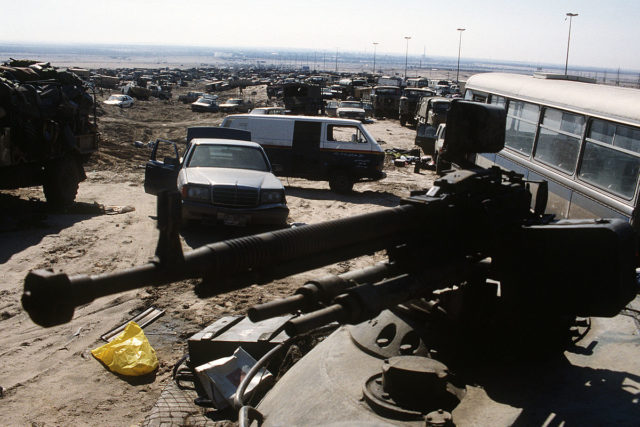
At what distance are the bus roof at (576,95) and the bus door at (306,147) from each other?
5.65 metres

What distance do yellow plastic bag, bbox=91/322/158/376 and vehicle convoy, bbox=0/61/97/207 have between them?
7.19 m

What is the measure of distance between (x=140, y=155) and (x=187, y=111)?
22118mm

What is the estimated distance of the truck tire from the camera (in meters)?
13.7

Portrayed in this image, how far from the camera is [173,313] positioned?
26.7 feet

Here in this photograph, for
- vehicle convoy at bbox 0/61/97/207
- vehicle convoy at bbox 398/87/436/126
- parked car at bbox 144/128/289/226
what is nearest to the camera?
parked car at bbox 144/128/289/226

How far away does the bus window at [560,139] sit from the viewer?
9602 millimetres

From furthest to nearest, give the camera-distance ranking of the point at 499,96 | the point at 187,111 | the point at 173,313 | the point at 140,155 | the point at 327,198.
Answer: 1. the point at 187,111
2. the point at 140,155
3. the point at 327,198
4. the point at 499,96
5. the point at 173,313

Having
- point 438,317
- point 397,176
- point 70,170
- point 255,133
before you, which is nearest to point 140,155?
point 255,133

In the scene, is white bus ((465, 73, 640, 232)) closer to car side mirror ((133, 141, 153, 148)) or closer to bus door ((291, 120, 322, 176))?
bus door ((291, 120, 322, 176))

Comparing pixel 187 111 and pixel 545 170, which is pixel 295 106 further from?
pixel 545 170

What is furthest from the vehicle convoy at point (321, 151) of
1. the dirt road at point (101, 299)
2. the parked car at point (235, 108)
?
the parked car at point (235, 108)

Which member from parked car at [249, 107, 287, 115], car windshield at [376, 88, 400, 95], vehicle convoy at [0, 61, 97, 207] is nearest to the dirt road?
vehicle convoy at [0, 61, 97, 207]

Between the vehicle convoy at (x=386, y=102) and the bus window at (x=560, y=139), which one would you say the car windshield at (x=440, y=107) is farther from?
the bus window at (x=560, y=139)

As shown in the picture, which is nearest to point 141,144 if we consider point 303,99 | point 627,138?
point 303,99
